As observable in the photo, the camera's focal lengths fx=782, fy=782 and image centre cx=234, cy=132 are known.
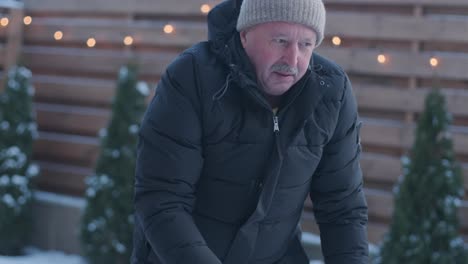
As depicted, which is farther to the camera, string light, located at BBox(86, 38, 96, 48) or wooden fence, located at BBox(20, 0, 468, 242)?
string light, located at BBox(86, 38, 96, 48)

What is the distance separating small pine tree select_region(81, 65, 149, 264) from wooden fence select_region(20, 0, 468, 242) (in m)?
0.46

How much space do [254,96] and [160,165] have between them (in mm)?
300

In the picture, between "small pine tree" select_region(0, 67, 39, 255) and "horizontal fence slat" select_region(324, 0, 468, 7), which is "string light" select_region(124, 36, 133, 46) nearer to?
"small pine tree" select_region(0, 67, 39, 255)

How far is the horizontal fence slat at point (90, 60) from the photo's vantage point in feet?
21.5

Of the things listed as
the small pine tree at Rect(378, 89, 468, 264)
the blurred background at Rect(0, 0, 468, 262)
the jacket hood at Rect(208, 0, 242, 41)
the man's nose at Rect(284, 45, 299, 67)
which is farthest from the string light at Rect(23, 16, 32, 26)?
the man's nose at Rect(284, 45, 299, 67)

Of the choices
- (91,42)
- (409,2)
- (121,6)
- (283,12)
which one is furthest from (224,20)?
(91,42)

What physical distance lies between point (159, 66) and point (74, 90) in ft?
3.46

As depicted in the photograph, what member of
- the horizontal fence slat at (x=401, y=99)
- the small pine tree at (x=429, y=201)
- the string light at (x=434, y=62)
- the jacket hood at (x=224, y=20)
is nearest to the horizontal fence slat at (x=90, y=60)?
the horizontal fence slat at (x=401, y=99)

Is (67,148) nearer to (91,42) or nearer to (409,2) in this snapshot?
(91,42)

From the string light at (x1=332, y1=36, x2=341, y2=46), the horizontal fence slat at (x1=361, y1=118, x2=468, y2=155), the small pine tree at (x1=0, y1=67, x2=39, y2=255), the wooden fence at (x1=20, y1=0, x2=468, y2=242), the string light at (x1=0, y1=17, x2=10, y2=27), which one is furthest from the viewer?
the string light at (x1=0, y1=17, x2=10, y2=27)

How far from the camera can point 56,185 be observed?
7.25 metres

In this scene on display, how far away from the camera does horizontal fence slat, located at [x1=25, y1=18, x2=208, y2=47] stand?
20.8 ft

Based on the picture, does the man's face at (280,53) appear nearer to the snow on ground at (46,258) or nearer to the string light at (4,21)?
the snow on ground at (46,258)

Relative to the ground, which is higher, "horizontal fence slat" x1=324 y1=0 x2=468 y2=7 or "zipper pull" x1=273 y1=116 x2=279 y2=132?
"zipper pull" x1=273 y1=116 x2=279 y2=132
